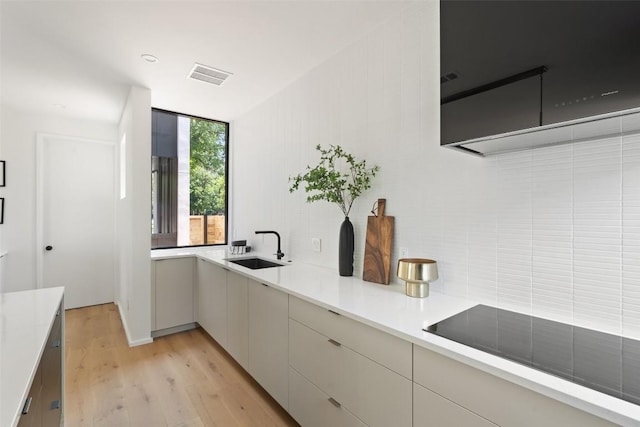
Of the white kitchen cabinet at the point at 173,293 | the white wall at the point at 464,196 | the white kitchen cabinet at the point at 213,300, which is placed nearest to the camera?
the white wall at the point at 464,196

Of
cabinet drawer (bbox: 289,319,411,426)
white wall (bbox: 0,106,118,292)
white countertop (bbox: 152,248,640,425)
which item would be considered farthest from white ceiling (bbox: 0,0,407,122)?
cabinet drawer (bbox: 289,319,411,426)

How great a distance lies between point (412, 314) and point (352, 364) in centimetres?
36

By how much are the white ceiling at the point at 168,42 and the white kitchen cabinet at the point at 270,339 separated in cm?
175

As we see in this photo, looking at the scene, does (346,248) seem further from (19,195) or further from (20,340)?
(19,195)

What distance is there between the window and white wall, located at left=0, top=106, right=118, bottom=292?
150 cm

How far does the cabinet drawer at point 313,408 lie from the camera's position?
4.79 feet

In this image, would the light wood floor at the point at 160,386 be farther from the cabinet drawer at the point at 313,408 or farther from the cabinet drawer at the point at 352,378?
the cabinet drawer at the point at 352,378

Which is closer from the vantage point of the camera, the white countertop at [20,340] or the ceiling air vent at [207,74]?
the white countertop at [20,340]

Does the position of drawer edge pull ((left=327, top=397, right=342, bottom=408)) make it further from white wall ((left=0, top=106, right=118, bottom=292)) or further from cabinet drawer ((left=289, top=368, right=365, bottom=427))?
white wall ((left=0, top=106, right=118, bottom=292))

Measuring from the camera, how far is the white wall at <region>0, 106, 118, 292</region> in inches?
144

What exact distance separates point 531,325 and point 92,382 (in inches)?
116

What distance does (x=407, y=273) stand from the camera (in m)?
1.54

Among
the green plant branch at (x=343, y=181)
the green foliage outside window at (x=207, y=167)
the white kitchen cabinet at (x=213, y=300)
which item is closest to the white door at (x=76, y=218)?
the green foliage outside window at (x=207, y=167)

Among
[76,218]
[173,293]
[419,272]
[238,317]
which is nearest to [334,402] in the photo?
[419,272]
